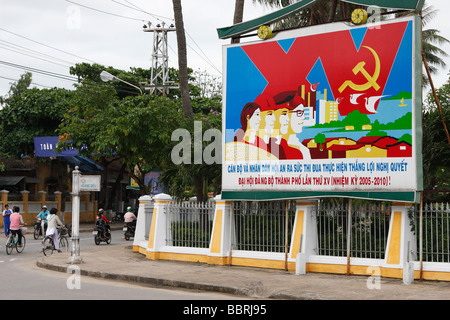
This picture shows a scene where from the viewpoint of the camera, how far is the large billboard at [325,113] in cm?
1295

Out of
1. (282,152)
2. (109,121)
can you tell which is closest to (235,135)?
(282,152)

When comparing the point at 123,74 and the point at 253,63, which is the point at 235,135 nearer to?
the point at 253,63

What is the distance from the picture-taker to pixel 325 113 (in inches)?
549

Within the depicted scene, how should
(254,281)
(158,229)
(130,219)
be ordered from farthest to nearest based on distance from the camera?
(130,219) < (158,229) < (254,281)

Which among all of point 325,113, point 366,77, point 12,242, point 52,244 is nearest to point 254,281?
point 325,113

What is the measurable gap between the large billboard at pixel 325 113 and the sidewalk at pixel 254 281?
2.05 meters

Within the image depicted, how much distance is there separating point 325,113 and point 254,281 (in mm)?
4477

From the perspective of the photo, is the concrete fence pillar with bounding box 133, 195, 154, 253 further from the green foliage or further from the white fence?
the green foliage

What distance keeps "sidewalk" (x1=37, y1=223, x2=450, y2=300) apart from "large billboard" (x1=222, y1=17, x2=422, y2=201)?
80.8 inches

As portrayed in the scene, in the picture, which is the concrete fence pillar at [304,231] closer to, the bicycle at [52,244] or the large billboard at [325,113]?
the large billboard at [325,113]

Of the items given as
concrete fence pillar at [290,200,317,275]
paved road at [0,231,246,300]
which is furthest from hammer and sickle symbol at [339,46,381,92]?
paved road at [0,231,246,300]

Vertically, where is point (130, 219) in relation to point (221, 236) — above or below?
below

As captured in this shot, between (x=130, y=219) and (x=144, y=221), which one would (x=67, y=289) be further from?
(x=130, y=219)

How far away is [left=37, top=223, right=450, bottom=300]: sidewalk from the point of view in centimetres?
1095
